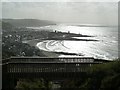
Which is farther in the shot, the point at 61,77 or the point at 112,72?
the point at 61,77

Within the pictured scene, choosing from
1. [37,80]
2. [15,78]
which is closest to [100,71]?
[37,80]

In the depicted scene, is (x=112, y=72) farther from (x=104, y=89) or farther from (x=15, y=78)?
(x=15, y=78)

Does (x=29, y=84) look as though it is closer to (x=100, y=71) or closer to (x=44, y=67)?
(x=44, y=67)

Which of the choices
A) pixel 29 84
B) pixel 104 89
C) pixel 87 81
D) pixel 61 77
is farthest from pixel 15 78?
pixel 104 89

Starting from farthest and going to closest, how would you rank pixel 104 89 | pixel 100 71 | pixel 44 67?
pixel 44 67, pixel 100 71, pixel 104 89

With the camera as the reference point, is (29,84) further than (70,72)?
No

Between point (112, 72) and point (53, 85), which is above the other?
point (112, 72)

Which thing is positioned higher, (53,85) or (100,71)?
(100,71)

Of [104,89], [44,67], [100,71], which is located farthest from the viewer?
[44,67]

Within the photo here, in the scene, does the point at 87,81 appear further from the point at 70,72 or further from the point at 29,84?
the point at 29,84
